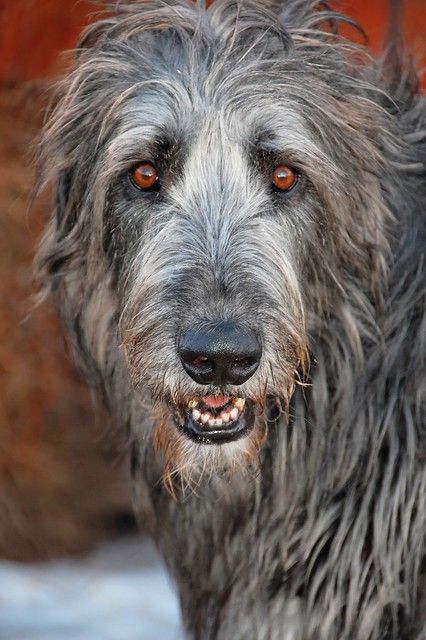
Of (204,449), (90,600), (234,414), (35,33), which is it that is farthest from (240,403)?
(35,33)

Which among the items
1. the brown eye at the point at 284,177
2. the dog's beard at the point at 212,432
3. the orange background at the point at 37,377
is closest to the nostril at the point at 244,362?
the dog's beard at the point at 212,432

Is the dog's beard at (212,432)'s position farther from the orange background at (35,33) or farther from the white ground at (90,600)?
→ the orange background at (35,33)

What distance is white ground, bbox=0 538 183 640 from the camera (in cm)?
528

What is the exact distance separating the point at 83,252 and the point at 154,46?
2.18 feet

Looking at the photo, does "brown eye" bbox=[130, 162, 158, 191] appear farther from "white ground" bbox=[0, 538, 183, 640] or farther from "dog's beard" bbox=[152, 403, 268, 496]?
"white ground" bbox=[0, 538, 183, 640]

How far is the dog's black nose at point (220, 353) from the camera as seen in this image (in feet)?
10.4

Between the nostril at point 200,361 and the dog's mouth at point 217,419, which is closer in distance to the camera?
the nostril at point 200,361

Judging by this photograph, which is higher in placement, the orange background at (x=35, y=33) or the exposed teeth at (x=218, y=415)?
the orange background at (x=35, y=33)

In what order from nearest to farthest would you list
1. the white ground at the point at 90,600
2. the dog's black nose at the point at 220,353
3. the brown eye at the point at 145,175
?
the dog's black nose at the point at 220,353, the brown eye at the point at 145,175, the white ground at the point at 90,600

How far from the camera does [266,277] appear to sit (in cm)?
341

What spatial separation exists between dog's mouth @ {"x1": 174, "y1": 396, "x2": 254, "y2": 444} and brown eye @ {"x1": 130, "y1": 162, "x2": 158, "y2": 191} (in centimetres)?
66

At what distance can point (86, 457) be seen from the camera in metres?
6.01

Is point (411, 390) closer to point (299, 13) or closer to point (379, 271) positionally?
point (379, 271)

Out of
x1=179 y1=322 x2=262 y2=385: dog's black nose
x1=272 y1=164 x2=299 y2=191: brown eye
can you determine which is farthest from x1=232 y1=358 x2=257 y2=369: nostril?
x1=272 y1=164 x2=299 y2=191: brown eye
